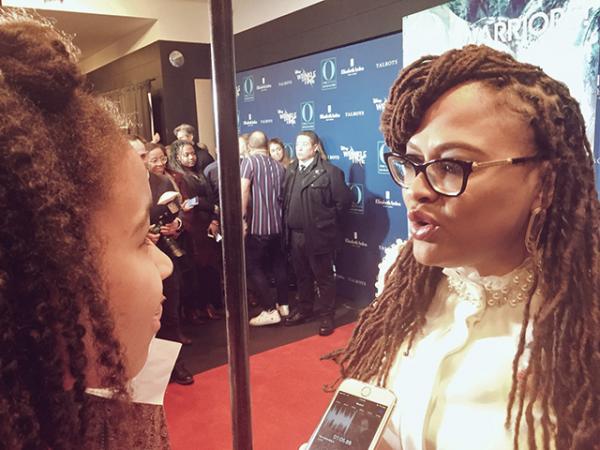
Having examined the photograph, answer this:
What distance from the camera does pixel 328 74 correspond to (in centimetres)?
421

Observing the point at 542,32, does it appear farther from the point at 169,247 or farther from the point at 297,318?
the point at 297,318

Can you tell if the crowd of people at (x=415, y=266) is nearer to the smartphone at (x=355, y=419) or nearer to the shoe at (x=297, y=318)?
the smartphone at (x=355, y=419)

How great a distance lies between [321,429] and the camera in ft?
2.57

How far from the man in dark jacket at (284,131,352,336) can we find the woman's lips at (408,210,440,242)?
Answer: 2.79 metres

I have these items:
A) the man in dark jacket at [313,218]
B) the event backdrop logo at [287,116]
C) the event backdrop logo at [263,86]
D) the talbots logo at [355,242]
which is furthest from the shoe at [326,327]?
the event backdrop logo at [263,86]

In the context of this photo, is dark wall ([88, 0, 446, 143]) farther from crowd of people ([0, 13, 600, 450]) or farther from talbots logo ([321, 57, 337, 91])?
crowd of people ([0, 13, 600, 450])

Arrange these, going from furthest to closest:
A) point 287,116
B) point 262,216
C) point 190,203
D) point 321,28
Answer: point 287,116 → point 321,28 → point 262,216 → point 190,203

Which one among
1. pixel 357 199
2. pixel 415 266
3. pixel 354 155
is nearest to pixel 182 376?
pixel 357 199

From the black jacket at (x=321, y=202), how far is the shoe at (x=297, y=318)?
47 cm

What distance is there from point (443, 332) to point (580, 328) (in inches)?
8.6

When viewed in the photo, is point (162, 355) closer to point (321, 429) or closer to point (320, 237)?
point (321, 429)

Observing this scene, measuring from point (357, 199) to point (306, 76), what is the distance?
120 centimetres

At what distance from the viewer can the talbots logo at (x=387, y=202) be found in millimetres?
3744

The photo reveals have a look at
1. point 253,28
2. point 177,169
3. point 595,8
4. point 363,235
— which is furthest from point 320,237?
point 253,28
